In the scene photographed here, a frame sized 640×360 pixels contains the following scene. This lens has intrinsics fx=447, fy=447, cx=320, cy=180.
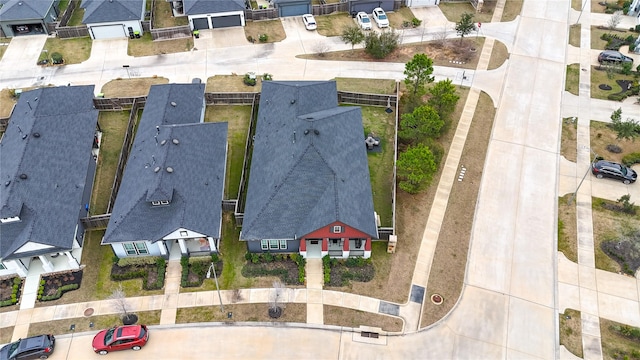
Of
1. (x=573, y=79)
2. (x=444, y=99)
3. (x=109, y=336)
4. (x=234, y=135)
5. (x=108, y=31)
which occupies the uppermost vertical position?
(x=108, y=31)

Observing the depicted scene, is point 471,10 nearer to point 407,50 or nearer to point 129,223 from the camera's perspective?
point 407,50

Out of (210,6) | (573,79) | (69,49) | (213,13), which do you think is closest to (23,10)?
(69,49)

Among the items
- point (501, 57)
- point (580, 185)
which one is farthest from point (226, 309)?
point (501, 57)

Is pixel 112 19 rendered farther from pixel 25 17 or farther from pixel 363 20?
pixel 363 20

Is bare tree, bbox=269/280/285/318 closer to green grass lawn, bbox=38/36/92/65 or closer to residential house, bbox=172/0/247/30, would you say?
residential house, bbox=172/0/247/30

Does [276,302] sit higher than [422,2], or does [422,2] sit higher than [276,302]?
[422,2]

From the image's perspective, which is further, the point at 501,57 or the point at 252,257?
the point at 501,57
